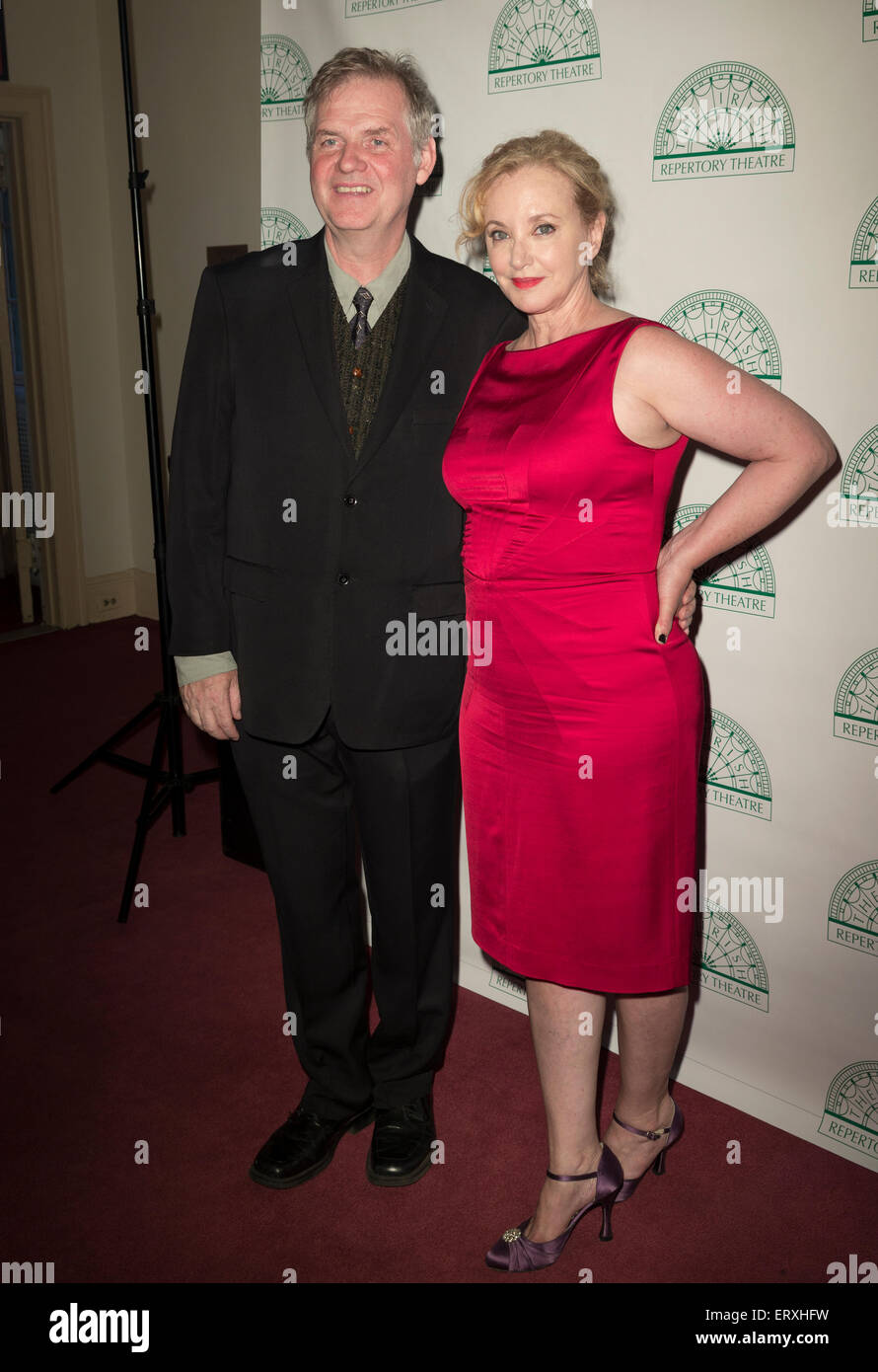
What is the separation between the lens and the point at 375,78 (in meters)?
1.71

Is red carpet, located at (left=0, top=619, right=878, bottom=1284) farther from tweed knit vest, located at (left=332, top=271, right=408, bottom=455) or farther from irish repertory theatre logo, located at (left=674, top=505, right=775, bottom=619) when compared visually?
tweed knit vest, located at (left=332, top=271, right=408, bottom=455)

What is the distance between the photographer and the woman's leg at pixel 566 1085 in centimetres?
179

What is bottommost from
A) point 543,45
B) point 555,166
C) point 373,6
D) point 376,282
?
point 376,282

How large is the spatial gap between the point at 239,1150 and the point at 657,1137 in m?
0.79

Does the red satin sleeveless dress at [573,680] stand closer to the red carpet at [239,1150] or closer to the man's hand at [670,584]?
the man's hand at [670,584]

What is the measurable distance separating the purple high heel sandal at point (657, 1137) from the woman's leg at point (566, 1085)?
125 millimetres

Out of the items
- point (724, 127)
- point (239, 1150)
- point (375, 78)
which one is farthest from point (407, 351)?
point (239, 1150)

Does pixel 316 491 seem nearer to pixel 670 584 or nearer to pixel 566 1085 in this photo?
pixel 670 584

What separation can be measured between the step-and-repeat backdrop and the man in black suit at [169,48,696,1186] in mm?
384

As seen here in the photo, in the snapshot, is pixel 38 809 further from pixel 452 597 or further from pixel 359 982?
pixel 452 597

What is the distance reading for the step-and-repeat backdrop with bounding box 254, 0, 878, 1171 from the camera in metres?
1.76

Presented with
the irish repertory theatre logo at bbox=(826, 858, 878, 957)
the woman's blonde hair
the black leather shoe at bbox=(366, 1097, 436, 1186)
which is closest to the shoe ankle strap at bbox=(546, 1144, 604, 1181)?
the black leather shoe at bbox=(366, 1097, 436, 1186)

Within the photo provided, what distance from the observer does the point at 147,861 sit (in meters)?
3.26

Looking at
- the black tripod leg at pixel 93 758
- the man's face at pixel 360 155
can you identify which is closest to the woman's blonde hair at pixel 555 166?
the man's face at pixel 360 155
